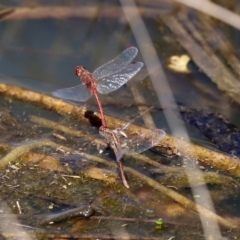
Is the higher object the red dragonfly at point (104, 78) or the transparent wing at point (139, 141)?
the red dragonfly at point (104, 78)

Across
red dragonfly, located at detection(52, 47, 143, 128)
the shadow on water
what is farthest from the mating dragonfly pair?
the shadow on water

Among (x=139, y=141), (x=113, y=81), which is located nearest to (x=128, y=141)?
(x=139, y=141)

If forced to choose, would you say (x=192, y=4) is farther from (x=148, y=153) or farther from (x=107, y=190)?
(x=107, y=190)

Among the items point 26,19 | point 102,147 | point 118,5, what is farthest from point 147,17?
point 102,147

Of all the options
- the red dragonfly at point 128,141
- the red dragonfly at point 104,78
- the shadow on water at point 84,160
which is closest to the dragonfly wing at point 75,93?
the red dragonfly at point 104,78

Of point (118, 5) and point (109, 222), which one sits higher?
point (118, 5)

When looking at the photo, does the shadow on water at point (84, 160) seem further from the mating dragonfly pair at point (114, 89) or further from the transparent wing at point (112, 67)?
the transparent wing at point (112, 67)

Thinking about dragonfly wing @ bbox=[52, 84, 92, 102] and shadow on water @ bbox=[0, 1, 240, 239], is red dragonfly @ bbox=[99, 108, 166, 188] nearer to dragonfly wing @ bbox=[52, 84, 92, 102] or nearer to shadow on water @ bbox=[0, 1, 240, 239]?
shadow on water @ bbox=[0, 1, 240, 239]

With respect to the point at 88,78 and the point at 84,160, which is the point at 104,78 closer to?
the point at 88,78
